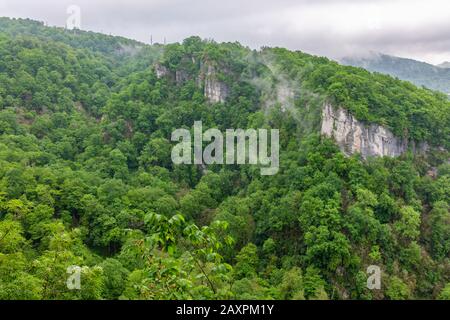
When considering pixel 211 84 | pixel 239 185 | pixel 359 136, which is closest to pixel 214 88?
pixel 211 84

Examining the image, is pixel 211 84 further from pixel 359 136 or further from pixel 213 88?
pixel 359 136

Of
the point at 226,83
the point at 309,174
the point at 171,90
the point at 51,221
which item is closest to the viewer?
the point at 51,221

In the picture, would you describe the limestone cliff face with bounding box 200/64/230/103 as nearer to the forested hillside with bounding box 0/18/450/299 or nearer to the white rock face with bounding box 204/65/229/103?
the white rock face with bounding box 204/65/229/103

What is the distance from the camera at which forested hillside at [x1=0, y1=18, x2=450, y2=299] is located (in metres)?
35.3

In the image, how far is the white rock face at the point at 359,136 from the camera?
48.4 metres

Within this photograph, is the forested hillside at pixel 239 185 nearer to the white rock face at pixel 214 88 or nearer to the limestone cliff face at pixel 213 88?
the limestone cliff face at pixel 213 88

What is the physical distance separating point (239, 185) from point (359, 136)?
53.2 ft

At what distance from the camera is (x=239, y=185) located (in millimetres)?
55375

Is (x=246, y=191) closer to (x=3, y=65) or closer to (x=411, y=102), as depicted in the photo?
(x=411, y=102)

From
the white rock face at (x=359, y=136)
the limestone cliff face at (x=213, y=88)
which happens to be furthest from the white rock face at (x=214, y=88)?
the white rock face at (x=359, y=136)

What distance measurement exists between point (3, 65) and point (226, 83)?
1561 inches

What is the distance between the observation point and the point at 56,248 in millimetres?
25203

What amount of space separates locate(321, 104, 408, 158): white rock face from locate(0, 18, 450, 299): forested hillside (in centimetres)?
110
